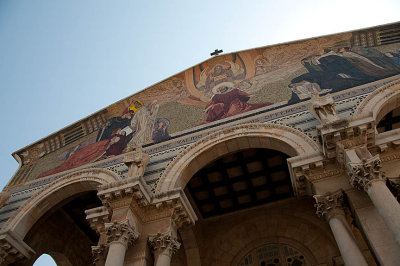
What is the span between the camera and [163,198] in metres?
9.75

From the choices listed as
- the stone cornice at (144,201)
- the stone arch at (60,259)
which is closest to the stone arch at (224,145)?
the stone cornice at (144,201)

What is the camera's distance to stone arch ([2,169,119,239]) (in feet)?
38.4

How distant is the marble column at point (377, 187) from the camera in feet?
22.7

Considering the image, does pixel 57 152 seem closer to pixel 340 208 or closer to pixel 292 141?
pixel 292 141

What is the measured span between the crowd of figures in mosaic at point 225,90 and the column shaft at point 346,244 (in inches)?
205

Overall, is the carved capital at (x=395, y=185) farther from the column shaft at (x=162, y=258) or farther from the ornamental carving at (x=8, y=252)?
the ornamental carving at (x=8, y=252)

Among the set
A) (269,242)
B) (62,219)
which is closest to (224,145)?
(269,242)

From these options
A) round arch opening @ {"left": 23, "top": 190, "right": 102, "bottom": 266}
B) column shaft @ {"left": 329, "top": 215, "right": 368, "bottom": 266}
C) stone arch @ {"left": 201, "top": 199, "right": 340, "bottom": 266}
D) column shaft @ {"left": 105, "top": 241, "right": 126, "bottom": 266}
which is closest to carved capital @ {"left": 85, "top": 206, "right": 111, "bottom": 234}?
column shaft @ {"left": 105, "top": 241, "right": 126, "bottom": 266}

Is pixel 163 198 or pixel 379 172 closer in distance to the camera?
pixel 379 172

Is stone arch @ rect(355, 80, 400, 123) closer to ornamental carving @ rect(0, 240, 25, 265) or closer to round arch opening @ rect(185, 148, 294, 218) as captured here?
round arch opening @ rect(185, 148, 294, 218)

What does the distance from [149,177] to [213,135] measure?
2529mm

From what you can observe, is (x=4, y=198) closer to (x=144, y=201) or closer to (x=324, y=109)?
(x=144, y=201)

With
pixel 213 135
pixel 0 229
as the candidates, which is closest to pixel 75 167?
pixel 0 229

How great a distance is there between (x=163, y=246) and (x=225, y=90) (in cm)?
739
